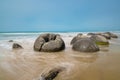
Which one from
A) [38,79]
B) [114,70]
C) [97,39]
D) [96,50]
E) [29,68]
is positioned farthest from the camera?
[97,39]

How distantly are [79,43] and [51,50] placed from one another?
4.21 feet

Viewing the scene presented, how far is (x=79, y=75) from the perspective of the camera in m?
3.59

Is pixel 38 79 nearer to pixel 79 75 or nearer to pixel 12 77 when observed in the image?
pixel 12 77

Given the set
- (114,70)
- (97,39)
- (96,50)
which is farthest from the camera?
(97,39)

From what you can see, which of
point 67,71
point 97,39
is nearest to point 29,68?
point 67,71

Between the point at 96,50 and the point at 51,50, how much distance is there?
186cm

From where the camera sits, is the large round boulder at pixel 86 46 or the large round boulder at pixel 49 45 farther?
the large round boulder at pixel 49 45

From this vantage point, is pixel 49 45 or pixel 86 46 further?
pixel 49 45

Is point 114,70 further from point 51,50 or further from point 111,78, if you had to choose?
point 51,50

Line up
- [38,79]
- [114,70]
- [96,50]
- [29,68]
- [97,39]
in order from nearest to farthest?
[38,79] → [114,70] → [29,68] → [96,50] → [97,39]

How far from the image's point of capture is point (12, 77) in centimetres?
352

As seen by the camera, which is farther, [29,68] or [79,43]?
[79,43]

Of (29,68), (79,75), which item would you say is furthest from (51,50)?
(79,75)

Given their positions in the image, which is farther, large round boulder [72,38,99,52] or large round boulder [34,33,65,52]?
→ large round boulder [34,33,65,52]
